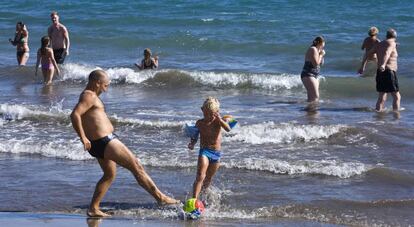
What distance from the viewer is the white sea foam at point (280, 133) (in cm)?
1238

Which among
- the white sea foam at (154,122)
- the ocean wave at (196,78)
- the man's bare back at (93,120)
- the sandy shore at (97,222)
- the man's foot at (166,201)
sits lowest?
the ocean wave at (196,78)

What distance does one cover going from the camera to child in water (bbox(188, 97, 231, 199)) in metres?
8.83

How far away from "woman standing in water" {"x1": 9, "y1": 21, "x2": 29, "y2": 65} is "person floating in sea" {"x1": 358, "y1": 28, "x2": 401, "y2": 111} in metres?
8.61

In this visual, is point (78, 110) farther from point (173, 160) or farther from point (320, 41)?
point (320, 41)

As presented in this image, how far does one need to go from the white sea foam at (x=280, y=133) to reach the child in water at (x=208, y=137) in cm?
335

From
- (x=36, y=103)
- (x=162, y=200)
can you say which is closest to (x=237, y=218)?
(x=162, y=200)

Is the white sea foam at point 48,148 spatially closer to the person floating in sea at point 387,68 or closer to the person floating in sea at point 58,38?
the person floating in sea at point 387,68

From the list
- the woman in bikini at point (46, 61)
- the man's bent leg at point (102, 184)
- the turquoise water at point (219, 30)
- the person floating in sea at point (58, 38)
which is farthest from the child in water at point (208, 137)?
the turquoise water at point (219, 30)

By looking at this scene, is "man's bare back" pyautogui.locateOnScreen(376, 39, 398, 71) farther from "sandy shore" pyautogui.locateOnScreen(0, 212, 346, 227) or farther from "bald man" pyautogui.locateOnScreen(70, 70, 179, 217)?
"bald man" pyautogui.locateOnScreen(70, 70, 179, 217)

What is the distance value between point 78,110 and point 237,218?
6.16 feet

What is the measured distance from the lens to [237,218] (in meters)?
8.52

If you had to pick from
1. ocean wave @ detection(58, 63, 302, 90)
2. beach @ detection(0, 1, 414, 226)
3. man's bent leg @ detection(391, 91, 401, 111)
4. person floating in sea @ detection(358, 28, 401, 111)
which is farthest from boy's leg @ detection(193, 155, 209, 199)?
ocean wave @ detection(58, 63, 302, 90)

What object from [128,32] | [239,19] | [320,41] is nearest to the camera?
[320,41]

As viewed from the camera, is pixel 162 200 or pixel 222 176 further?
pixel 222 176
